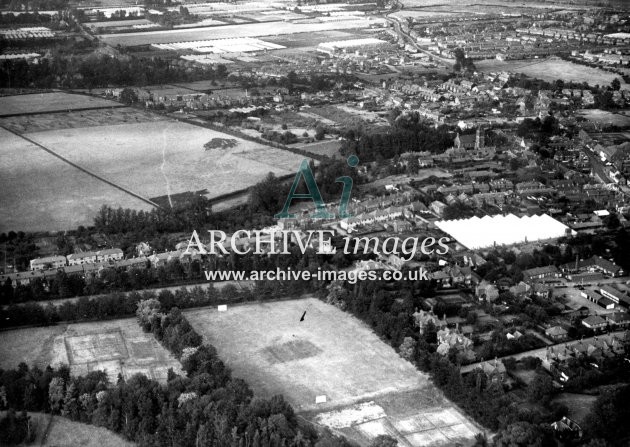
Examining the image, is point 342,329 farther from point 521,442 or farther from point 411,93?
point 411,93

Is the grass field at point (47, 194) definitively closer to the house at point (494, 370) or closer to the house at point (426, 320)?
the house at point (426, 320)

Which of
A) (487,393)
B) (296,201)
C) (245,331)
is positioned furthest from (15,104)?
(487,393)

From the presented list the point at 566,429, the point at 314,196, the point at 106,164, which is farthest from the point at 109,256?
the point at 566,429

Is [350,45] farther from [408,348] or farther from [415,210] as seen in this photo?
[408,348]

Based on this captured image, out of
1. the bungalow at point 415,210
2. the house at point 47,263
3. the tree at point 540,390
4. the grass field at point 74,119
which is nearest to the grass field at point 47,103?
the grass field at point 74,119

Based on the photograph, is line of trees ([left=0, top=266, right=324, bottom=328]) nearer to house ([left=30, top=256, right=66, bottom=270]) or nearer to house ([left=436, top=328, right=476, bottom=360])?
house ([left=30, top=256, right=66, bottom=270])
